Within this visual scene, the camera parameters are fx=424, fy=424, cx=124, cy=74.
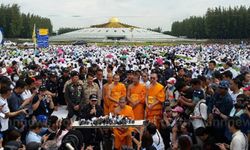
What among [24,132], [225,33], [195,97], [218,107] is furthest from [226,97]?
[225,33]

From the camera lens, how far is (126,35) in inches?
3878

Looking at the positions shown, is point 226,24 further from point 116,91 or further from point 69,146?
point 69,146

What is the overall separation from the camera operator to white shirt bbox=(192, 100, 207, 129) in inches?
109

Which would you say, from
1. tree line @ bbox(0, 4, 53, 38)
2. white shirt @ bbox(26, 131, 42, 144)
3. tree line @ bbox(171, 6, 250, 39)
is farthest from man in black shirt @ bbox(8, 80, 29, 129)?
tree line @ bbox(171, 6, 250, 39)

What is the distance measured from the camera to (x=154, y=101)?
329 inches

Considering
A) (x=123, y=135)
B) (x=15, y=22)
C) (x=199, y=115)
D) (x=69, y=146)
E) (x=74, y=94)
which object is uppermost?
(x=15, y=22)

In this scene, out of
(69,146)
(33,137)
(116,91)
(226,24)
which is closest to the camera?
(69,146)

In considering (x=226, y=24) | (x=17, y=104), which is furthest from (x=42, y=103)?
(x=226, y=24)

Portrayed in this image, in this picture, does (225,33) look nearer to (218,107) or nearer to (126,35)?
(126,35)

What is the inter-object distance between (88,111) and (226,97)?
7.98ft

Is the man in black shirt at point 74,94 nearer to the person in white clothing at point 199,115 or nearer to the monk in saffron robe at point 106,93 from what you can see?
the monk in saffron robe at point 106,93

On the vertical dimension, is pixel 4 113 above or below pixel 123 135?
above

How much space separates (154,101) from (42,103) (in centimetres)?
217

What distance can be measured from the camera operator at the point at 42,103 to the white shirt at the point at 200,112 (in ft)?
9.08
